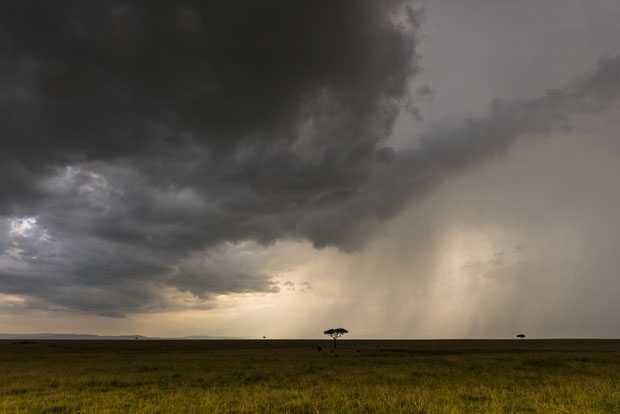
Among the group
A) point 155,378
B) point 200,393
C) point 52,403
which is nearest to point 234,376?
point 155,378

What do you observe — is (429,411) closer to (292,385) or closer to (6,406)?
(292,385)

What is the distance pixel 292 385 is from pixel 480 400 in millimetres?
12314

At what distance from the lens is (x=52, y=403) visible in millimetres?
17422

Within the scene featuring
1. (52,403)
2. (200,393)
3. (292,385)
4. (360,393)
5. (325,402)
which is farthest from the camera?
(292,385)

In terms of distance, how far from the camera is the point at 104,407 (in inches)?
636

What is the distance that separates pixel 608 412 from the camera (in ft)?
46.0

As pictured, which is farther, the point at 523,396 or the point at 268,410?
the point at 523,396

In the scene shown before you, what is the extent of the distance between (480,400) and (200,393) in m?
14.8

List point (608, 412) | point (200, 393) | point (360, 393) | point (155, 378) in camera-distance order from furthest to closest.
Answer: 1. point (155, 378)
2. point (200, 393)
3. point (360, 393)
4. point (608, 412)

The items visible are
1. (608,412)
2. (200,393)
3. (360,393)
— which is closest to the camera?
(608,412)

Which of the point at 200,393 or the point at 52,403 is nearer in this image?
the point at 52,403

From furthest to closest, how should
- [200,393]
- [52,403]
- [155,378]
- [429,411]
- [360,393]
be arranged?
[155,378], [200,393], [360,393], [52,403], [429,411]

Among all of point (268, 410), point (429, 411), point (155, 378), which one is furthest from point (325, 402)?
point (155, 378)

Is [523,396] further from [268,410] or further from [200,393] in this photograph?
[200,393]
